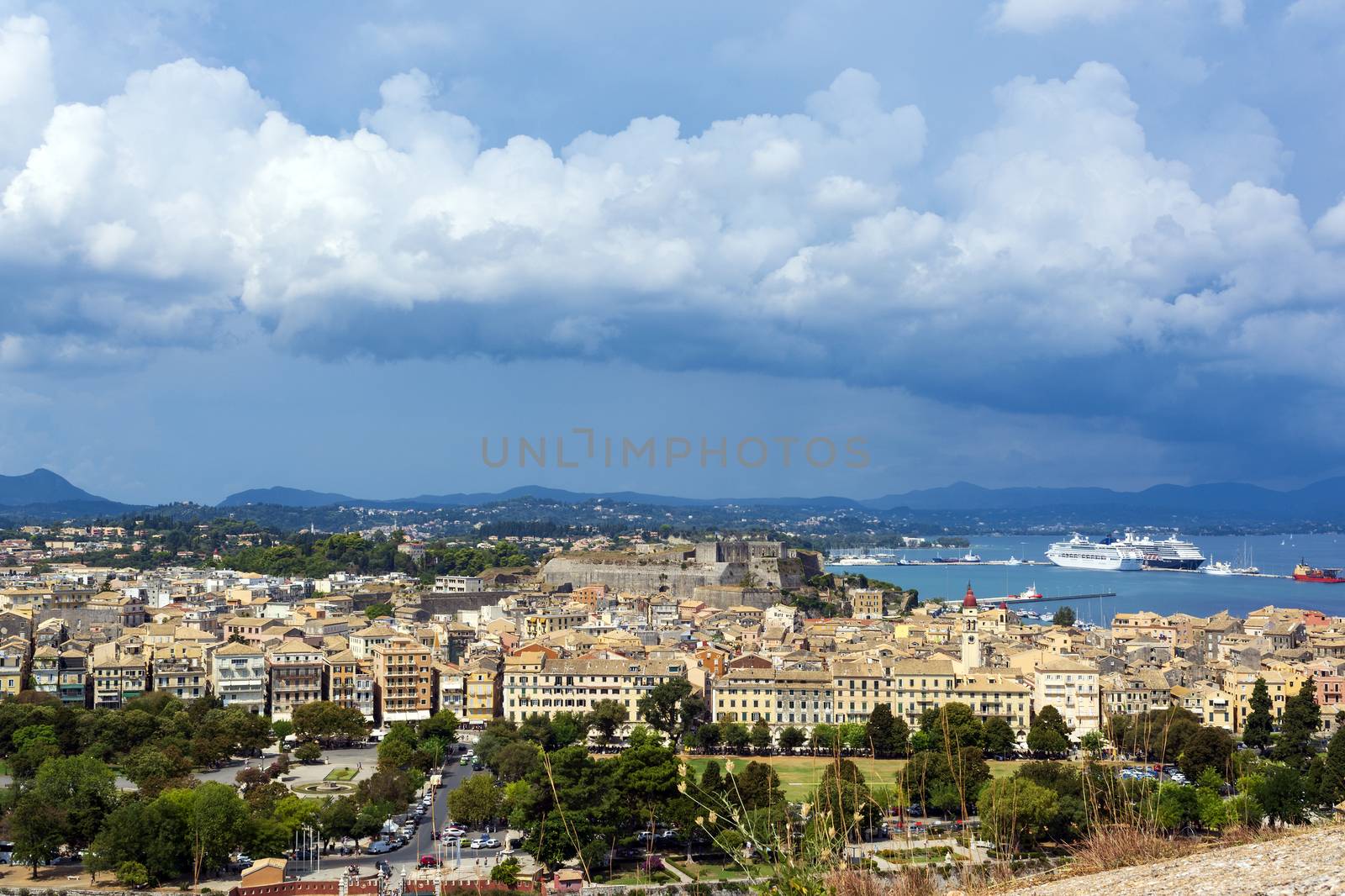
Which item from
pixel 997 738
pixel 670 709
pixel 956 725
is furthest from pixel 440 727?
pixel 997 738

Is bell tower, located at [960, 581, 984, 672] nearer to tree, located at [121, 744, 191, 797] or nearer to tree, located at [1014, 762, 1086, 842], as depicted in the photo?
tree, located at [1014, 762, 1086, 842]

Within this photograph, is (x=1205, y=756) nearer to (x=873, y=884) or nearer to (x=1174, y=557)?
(x=873, y=884)

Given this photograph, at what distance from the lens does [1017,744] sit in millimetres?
20031

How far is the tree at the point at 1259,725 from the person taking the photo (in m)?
19.8

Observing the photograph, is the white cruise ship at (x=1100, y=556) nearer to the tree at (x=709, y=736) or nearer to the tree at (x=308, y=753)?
the tree at (x=709, y=736)

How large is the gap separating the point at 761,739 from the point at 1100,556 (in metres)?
60.3

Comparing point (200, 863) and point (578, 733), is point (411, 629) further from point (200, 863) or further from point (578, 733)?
point (200, 863)

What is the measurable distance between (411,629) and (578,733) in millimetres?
8495

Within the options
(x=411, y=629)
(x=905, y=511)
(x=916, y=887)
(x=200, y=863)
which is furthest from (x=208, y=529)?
(x=905, y=511)

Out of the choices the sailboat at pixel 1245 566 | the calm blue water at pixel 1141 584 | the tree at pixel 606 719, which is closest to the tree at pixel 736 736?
the tree at pixel 606 719

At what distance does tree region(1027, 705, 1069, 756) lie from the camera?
62.3ft

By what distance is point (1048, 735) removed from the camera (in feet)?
62.6

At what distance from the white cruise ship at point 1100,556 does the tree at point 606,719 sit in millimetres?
58910

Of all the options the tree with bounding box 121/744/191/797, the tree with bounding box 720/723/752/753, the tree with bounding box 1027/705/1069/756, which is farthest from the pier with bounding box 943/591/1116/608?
the tree with bounding box 121/744/191/797
